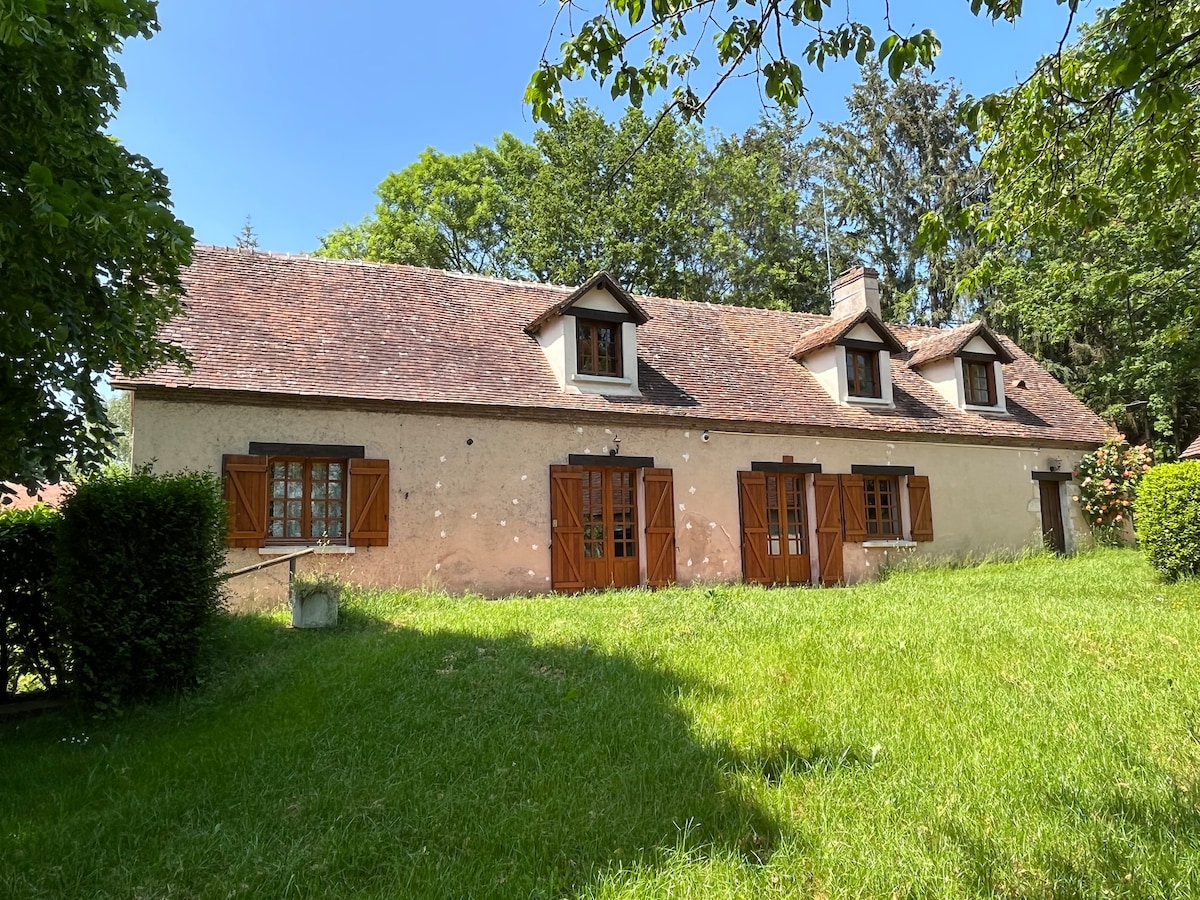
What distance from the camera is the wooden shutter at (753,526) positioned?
12602 mm

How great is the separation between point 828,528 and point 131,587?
10603 millimetres

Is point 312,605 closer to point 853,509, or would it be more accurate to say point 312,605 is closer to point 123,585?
point 123,585

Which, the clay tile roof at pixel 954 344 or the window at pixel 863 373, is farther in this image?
the clay tile roof at pixel 954 344

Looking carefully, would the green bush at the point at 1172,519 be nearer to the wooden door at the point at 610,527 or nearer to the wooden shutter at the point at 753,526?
the wooden shutter at the point at 753,526

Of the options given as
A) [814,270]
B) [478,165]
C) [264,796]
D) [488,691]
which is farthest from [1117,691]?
[478,165]

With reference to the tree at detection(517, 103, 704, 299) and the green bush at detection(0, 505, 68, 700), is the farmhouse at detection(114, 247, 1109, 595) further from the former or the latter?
the tree at detection(517, 103, 704, 299)

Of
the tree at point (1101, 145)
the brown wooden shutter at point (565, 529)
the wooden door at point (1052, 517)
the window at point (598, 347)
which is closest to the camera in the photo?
the tree at point (1101, 145)

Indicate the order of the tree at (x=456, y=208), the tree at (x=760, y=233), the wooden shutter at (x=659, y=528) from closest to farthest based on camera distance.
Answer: the wooden shutter at (x=659, y=528), the tree at (x=456, y=208), the tree at (x=760, y=233)

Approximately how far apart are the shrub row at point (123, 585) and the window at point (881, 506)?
36.3ft

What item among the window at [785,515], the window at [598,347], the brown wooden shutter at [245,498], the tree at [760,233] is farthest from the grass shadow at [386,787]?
the tree at [760,233]

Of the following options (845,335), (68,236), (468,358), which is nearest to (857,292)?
(845,335)

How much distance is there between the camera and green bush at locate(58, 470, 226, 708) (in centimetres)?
582

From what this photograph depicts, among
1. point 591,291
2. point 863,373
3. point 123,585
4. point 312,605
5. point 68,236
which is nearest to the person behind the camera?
point 68,236

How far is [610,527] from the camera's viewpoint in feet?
39.2
